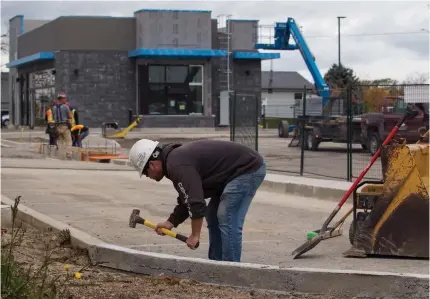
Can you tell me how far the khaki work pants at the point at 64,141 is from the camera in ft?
76.9

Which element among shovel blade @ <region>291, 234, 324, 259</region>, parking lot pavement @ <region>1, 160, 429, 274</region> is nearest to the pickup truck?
parking lot pavement @ <region>1, 160, 429, 274</region>

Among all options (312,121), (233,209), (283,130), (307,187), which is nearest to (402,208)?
(233,209)

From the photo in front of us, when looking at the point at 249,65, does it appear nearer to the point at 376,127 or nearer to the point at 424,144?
the point at 376,127

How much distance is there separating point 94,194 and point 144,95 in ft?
115

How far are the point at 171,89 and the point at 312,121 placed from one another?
24692 mm

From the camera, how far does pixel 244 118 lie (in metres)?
20.1

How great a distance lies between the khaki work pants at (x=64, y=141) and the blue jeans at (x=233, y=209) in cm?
1634

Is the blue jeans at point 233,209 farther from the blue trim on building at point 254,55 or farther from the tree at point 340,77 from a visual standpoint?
the tree at point 340,77

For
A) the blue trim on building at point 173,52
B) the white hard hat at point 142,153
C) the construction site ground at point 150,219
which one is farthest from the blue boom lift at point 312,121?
the white hard hat at point 142,153

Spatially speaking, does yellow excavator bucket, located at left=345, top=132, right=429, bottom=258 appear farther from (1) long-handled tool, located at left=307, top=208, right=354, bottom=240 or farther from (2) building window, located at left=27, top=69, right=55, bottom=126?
(2) building window, located at left=27, top=69, right=55, bottom=126

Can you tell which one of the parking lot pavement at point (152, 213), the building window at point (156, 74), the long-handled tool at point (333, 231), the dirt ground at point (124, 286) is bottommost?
the parking lot pavement at point (152, 213)

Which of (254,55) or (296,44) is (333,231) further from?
(254,55)

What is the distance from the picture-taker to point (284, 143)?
30703 mm

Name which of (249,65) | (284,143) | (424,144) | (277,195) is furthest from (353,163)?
(249,65)
